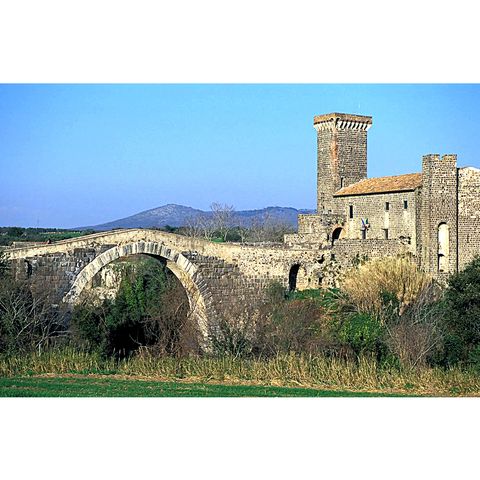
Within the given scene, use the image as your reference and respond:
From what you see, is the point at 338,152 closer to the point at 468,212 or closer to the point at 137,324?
the point at 468,212

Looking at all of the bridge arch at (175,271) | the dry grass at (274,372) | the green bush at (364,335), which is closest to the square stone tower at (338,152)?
the bridge arch at (175,271)

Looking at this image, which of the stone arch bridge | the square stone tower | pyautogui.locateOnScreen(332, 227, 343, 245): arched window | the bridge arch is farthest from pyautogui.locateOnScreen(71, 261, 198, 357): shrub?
the square stone tower

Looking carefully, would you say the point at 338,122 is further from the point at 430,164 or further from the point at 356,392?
the point at 356,392

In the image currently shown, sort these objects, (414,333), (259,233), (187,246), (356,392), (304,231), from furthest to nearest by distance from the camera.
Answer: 1. (259,233)
2. (304,231)
3. (187,246)
4. (414,333)
5. (356,392)

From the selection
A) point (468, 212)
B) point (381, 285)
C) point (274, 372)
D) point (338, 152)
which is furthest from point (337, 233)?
point (274, 372)

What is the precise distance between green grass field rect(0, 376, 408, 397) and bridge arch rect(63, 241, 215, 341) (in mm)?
7488

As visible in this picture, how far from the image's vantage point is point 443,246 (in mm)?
31625

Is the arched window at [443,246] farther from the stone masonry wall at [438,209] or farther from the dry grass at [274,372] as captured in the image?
the dry grass at [274,372]

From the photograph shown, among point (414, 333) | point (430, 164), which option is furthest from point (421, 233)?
point (414, 333)

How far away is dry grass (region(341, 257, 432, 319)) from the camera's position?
23.2m

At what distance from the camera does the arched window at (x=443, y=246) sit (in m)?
31.5

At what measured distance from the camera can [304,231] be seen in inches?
1465

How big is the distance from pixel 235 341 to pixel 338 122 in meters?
22.4

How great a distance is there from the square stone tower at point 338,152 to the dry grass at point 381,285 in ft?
48.5
